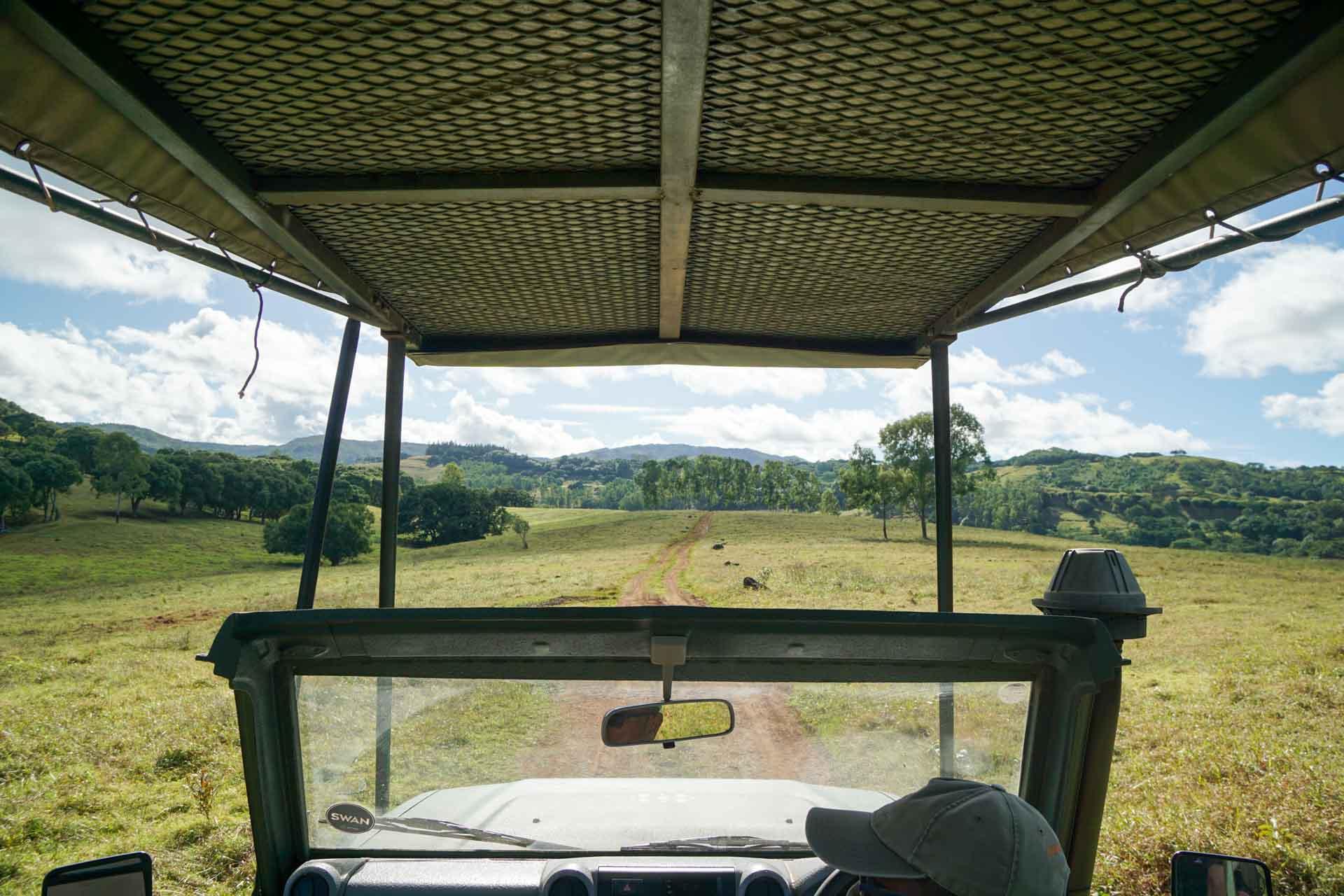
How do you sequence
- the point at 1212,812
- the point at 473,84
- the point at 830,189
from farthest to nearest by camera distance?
the point at 1212,812, the point at 830,189, the point at 473,84

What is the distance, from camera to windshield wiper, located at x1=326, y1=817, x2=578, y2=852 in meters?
2.08

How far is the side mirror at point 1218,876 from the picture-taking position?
1815mm

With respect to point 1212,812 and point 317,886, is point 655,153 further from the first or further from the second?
point 1212,812

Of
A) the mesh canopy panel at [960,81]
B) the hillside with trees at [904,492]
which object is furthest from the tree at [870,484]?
the mesh canopy panel at [960,81]

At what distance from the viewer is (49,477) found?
52.6 m

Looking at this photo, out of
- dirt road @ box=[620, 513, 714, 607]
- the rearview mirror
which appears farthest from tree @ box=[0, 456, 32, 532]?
the rearview mirror

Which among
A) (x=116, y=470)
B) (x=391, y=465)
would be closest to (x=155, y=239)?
(x=391, y=465)

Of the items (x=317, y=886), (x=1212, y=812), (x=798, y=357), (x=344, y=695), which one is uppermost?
(x=798, y=357)

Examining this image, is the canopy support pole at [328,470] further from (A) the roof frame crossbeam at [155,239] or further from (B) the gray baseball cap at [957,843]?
(B) the gray baseball cap at [957,843]

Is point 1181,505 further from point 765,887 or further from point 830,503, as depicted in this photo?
point 765,887

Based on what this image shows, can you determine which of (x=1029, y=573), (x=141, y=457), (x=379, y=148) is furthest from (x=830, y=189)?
(x=141, y=457)

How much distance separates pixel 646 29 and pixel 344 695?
168cm

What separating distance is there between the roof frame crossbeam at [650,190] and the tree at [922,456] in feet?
151

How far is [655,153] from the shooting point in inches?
90.7
